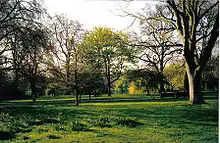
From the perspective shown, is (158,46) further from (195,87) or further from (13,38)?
(13,38)

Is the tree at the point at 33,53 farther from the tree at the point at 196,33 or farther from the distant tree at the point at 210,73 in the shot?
the distant tree at the point at 210,73

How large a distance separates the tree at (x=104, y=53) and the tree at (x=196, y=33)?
2.36 m

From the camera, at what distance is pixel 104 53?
5500 mm

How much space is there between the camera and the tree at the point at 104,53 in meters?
5.46

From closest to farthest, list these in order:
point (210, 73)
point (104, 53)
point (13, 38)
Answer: point (104, 53)
point (13, 38)
point (210, 73)

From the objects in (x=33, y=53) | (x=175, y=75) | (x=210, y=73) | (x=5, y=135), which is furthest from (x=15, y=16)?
(x=210, y=73)

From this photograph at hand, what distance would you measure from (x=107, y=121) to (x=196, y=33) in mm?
4271

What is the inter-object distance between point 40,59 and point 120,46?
73.4 inches

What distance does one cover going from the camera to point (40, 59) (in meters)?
5.94

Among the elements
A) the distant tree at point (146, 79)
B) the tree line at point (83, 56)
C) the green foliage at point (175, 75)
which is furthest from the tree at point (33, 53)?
the green foliage at point (175, 75)

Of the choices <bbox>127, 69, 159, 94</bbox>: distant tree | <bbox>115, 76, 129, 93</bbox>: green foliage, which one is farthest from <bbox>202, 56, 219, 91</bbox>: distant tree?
<bbox>115, 76, 129, 93</bbox>: green foliage

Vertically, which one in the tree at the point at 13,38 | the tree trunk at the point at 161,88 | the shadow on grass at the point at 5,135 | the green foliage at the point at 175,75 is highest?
the tree at the point at 13,38

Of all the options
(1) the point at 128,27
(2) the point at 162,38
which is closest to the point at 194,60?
(2) the point at 162,38

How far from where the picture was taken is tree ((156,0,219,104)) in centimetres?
726
